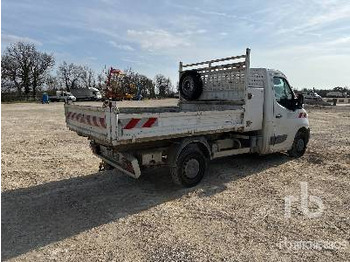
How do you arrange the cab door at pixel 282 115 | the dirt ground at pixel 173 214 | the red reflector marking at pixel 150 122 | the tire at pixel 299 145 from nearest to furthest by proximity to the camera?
the dirt ground at pixel 173 214
the red reflector marking at pixel 150 122
the cab door at pixel 282 115
the tire at pixel 299 145

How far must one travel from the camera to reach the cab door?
793 cm

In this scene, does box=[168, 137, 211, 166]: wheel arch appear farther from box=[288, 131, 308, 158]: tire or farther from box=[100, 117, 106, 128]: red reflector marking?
box=[288, 131, 308, 158]: tire

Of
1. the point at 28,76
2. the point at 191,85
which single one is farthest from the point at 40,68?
the point at 191,85

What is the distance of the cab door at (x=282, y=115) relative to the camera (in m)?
7.93

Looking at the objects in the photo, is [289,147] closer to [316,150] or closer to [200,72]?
[316,150]

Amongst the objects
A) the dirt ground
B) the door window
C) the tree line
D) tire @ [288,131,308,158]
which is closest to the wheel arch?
the dirt ground

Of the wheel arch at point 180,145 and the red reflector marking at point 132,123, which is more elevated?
the red reflector marking at point 132,123

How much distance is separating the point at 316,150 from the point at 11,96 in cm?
5892

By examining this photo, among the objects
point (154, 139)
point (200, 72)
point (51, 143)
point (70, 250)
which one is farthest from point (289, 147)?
point (51, 143)

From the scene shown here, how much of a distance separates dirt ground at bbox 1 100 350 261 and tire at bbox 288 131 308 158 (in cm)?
40

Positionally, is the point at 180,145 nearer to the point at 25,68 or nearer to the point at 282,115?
the point at 282,115
